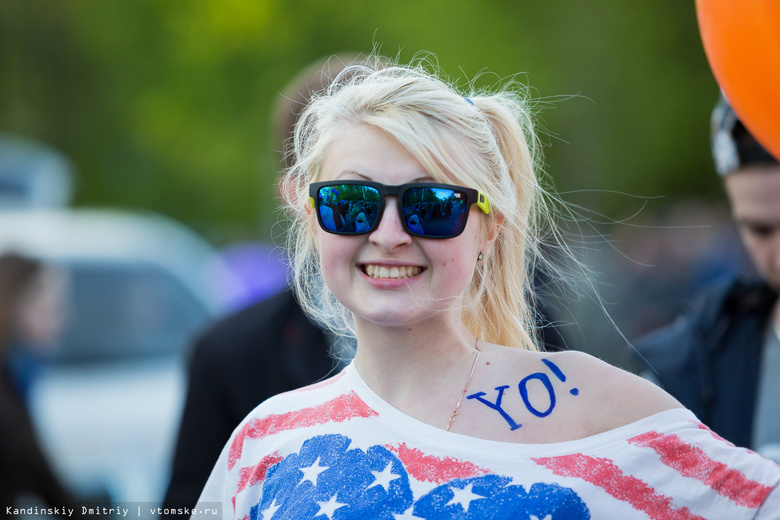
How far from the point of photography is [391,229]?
179 centimetres

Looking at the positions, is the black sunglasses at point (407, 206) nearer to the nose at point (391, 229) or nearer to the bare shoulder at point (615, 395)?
the nose at point (391, 229)

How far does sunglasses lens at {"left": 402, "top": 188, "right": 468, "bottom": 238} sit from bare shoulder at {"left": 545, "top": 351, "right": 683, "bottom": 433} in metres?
0.35

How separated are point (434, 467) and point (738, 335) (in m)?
1.70

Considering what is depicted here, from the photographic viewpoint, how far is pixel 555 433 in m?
1.74

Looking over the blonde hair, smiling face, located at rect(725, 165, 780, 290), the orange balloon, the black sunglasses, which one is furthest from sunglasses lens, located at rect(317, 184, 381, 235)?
smiling face, located at rect(725, 165, 780, 290)

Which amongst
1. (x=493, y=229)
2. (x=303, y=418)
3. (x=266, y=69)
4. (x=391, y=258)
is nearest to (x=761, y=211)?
(x=493, y=229)

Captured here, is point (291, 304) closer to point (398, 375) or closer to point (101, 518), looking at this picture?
point (398, 375)

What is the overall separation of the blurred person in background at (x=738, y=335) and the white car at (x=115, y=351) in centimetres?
313

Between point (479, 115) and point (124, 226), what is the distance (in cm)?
582

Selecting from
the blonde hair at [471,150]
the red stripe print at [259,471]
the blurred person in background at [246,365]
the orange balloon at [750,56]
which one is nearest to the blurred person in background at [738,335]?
the blurred person in background at [246,365]

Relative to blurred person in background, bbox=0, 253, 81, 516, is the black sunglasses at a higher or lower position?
higher

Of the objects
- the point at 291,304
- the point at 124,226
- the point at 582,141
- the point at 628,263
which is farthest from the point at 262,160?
the point at 291,304

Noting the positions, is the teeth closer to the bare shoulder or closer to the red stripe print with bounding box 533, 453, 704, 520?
the bare shoulder

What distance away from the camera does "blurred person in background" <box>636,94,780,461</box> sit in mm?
2861
